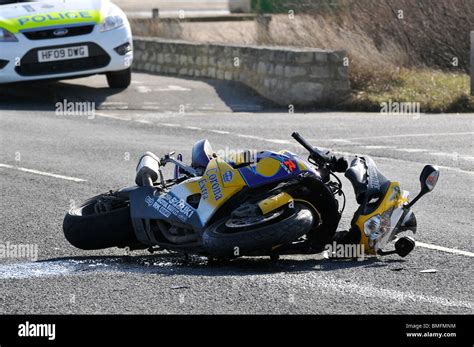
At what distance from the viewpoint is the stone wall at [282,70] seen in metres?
A: 18.8

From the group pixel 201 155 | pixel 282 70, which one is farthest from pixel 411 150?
pixel 201 155

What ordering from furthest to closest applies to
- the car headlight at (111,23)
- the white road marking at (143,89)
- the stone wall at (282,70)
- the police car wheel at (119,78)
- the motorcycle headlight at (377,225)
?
the white road marking at (143,89)
the police car wheel at (119,78)
the stone wall at (282,70)
the car headlight at (111,23)
the motorcycle headlight at (377,225)

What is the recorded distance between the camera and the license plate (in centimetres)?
1745

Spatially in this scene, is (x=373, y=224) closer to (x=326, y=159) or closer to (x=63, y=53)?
(x=326, y=159)

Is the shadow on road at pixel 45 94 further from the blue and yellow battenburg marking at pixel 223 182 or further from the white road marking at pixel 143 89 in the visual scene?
the blue and yellow battenburg marking at pixel 223 182

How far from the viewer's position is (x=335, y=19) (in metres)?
22.1

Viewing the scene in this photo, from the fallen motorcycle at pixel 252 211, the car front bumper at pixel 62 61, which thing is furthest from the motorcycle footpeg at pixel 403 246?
the car front bumper at pixel 62 61

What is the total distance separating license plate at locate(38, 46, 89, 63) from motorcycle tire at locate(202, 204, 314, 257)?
10.2 metres

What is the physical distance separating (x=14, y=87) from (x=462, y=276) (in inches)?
509

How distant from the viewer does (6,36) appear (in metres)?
17.2

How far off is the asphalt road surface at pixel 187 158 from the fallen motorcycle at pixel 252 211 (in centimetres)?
17

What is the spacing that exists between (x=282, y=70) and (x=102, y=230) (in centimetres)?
1102

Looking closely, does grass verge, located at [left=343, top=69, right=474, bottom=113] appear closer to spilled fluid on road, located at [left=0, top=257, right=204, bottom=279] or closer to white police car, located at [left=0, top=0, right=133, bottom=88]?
white police car, located at [left=0, top=0, right=133, bottom=88]
